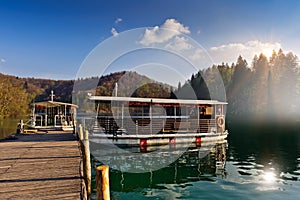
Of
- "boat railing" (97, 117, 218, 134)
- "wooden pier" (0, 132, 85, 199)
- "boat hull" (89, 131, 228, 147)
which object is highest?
"boat railing" (97, 117, 218, 134)

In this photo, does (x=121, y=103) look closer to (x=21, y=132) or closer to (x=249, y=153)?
(x=21, y=132)

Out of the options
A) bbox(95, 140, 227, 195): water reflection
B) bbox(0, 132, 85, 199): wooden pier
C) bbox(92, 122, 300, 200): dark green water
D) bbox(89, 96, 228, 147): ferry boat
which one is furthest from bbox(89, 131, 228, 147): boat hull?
bbox(0, 132, 85, 199): wooden pier

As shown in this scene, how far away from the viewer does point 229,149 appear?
21.5 meters

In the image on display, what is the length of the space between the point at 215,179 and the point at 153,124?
8.72 m

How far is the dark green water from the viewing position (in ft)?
34.3

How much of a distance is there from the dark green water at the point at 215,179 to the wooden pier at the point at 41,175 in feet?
9.38

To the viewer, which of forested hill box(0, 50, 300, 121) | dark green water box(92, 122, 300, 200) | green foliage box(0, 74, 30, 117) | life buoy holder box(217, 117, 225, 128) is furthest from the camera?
forested hill box(0, 50, 300, 121)

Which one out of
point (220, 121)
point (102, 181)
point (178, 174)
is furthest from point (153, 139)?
point (102, 181)

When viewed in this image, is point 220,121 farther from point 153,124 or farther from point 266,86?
point 266,86

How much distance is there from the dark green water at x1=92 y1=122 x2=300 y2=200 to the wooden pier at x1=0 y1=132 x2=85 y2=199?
286cm

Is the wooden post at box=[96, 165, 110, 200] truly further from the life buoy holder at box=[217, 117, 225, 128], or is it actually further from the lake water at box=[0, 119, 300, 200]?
the life buoy holder at box=[217, 117, 225, 128]

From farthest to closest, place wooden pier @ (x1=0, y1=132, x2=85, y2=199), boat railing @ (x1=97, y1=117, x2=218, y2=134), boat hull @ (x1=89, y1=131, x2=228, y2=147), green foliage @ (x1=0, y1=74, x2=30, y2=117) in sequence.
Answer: green foliage @ (x1=0, y1=74, x2=30, y2=117), boat railing @ (x1=97, y1=117, x2=218, y2=134), boat hull @ (x1=89, y1=131, x2=228, y2=147), wooden pier @ (x1=0, y1=132, x2=85, y2=199)

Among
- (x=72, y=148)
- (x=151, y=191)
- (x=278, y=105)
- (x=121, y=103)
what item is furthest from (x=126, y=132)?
(x=278, y=105)

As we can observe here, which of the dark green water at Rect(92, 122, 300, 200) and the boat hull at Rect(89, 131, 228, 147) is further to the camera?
the boat hull at Rect(89, 131, 228, 147)
